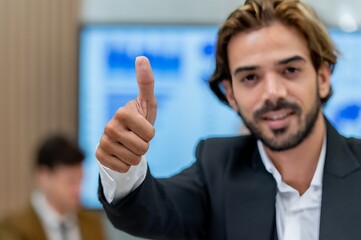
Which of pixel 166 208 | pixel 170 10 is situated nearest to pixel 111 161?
pixel 166 208

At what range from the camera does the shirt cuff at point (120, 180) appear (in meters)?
1.09

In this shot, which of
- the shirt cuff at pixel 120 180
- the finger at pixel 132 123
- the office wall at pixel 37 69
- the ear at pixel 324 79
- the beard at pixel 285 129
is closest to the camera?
the finger at pixel 132 123

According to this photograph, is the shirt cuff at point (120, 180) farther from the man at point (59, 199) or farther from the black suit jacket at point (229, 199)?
the man at point (59, 199)

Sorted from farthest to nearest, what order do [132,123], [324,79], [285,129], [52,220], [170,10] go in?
[170,10], [52,220], [324,79], [285,129], [132,123]

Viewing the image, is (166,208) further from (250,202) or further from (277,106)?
(277,106)

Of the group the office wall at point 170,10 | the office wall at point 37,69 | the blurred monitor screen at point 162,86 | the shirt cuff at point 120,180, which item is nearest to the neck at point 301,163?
the shirt cuff at point 120,180

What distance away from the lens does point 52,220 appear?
2557 millimetres

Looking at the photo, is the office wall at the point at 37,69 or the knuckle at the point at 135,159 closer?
the knuckle at the point at 135,159

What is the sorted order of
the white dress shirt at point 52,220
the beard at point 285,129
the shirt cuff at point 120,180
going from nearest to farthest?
1. the shirt cuff at point 120,180
2. the beard at point 285,129
3. the white dress shirt at point 52,220

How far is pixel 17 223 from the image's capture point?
2.50m

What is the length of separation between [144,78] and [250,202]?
39 cm

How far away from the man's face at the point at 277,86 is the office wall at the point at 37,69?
4.97 ft

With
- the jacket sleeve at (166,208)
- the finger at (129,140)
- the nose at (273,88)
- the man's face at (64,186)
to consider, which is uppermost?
the nose at (273,88)

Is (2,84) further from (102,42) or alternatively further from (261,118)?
(261,118)
